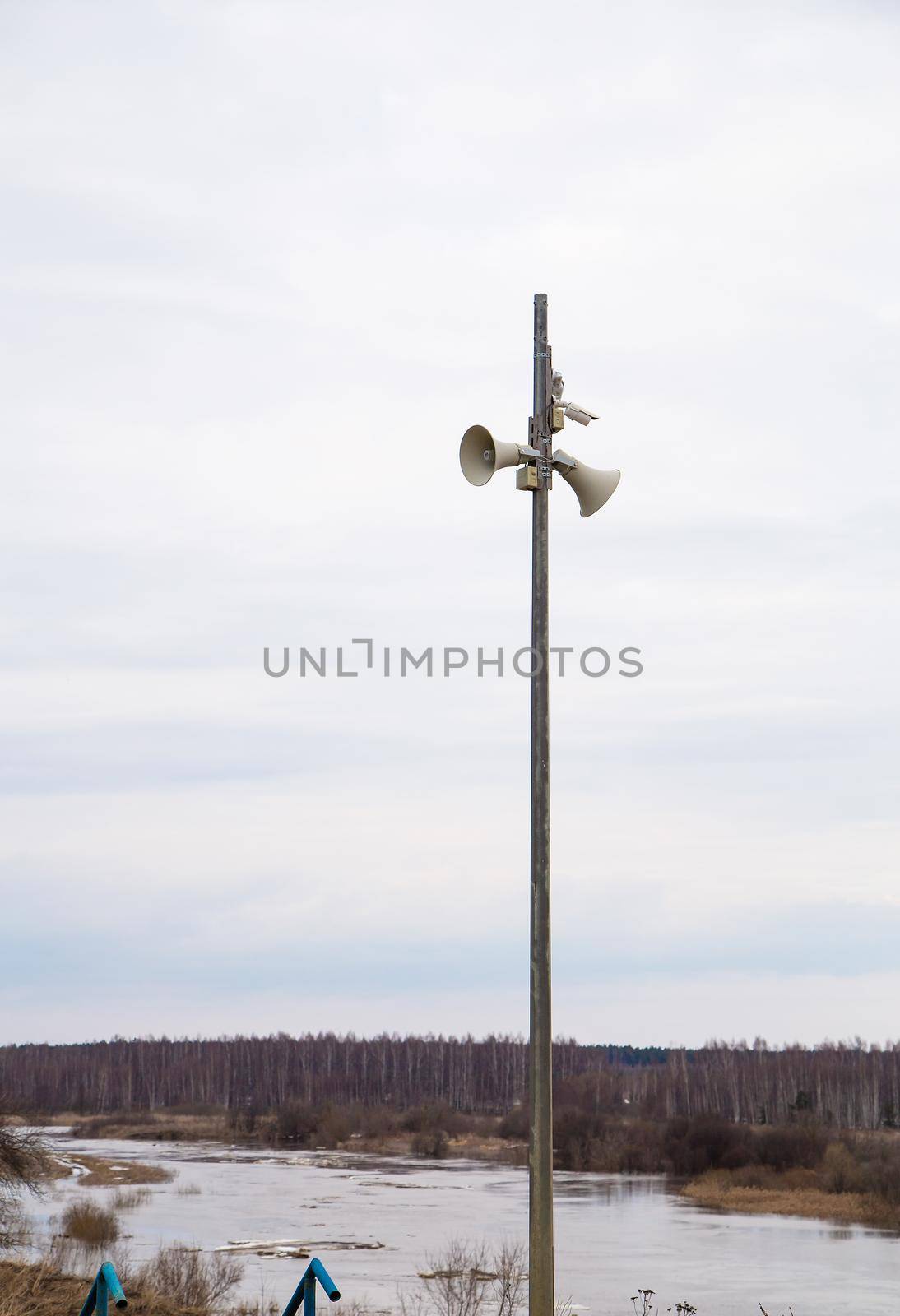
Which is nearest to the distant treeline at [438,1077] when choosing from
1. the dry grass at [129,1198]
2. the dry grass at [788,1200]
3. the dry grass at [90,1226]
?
the dry grass at [788,1200]

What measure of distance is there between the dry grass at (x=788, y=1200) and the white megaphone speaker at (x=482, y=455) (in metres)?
42.9

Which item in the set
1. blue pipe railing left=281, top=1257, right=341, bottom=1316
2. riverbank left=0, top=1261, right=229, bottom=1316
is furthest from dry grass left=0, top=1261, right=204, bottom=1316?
blue pipe railing left=281, top=1257, right=341, bottom=1316

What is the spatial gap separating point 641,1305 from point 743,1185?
1228 inches

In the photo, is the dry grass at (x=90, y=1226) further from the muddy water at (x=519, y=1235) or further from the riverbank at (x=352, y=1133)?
the riverbank at (x=352, y=1133)

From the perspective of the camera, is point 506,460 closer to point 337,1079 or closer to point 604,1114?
point 604,1114

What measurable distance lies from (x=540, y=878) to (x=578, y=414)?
2.60m

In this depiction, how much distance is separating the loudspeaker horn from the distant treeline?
7121 cm

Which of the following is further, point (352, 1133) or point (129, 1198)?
point (352, 1133)

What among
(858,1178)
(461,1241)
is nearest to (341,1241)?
(461,1241)

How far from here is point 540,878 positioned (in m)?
7.39

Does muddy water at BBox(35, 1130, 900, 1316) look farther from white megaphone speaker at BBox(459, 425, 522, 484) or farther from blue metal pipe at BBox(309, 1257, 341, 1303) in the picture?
white megaphone speaker at BBox(459, 425, 522, 484)

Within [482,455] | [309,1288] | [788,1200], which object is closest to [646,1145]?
[788,1200]

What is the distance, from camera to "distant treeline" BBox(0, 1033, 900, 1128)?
8394 centimetres

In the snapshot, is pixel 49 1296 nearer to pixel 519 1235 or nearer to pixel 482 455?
pixel 482 455
